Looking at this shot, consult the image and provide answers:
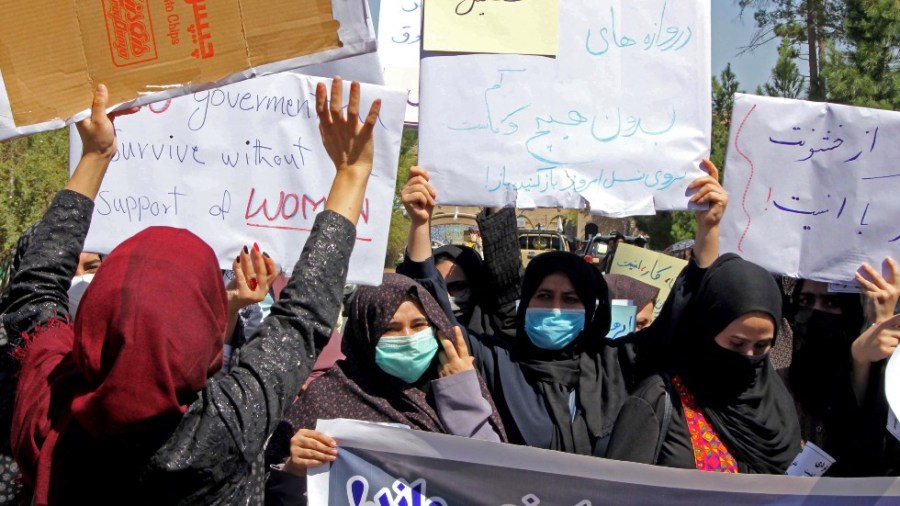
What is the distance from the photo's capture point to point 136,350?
4.38 ft

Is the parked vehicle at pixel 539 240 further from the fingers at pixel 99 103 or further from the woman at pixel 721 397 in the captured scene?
the fingers at pixel 99 103

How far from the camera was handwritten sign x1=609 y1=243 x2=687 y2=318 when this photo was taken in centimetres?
620

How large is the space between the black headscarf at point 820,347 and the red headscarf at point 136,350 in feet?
7.16

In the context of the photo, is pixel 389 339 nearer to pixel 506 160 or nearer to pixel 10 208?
pixel 506 160

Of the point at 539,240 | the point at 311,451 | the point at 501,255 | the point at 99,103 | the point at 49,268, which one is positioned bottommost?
the point at 539,240

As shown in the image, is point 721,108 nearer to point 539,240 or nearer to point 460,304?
point 539,240

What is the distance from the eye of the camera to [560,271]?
321 cm

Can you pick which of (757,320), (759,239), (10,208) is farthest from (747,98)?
(10,208)

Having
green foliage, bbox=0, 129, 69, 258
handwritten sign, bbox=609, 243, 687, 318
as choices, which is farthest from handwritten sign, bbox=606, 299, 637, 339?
green foliage, bbox=0, 129, 69, 258

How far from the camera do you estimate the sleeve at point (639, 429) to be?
2623 millimetres

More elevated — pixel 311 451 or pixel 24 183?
pixel 24 183

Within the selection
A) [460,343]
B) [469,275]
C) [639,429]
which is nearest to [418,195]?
[460,343]

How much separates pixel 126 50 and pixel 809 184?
6.86 feet

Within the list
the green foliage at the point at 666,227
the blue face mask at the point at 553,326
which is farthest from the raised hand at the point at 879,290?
the green foliage at the point at 666,227
